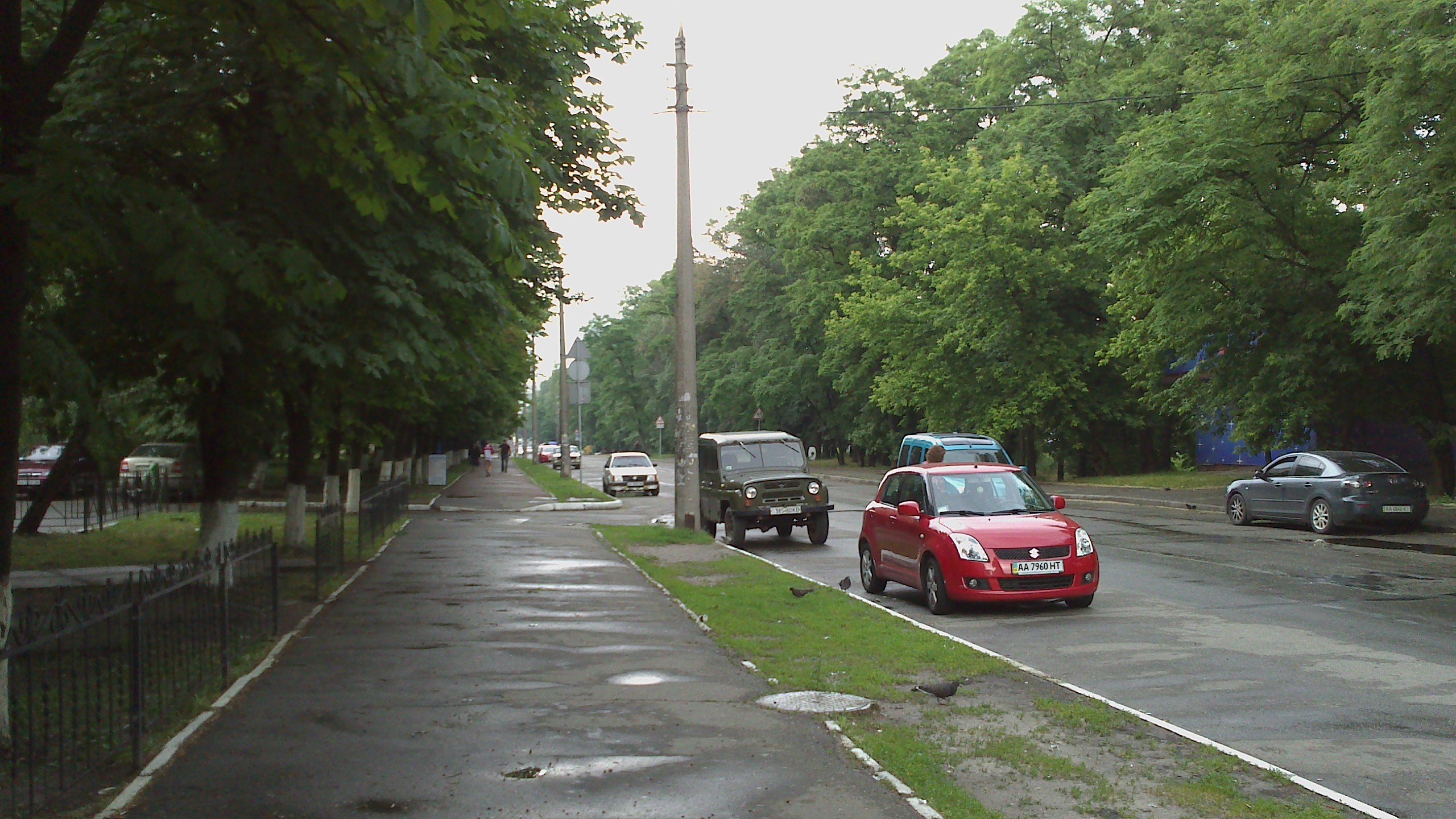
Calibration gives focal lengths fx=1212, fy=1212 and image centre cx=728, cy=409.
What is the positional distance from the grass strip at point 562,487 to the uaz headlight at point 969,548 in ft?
86.6

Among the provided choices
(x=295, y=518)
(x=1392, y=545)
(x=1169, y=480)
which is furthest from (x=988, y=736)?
(x=1169, y=480)

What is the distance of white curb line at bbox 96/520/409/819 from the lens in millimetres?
5934

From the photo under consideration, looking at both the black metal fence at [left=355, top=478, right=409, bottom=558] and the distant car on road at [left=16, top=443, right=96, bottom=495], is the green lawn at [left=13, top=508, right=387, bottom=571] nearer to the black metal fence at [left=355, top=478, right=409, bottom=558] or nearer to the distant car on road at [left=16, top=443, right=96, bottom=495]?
the black metal fence at [left=355, top=478, right=409, bottom=558]

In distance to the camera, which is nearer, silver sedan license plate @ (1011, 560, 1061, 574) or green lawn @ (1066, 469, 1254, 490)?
silver sedan license plate @ (1011, 560, 1061, 574)

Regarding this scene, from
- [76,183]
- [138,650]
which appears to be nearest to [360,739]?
[138,650]

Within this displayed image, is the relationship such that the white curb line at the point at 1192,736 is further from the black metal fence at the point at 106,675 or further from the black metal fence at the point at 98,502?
the black metal fence at the point at 98,502

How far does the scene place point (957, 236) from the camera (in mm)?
42844

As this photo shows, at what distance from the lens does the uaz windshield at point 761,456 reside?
23.2 m

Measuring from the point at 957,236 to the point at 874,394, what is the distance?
10004 mm

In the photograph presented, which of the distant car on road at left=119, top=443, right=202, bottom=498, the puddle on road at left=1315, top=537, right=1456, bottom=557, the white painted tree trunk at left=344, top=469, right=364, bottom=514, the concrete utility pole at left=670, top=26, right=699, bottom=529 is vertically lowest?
the puddle on road at left=1315, top=537, right=1456, bottom=557

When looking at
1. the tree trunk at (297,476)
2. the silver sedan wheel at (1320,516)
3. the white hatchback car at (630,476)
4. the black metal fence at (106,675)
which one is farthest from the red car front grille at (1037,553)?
the white hatchback car at (630,476)

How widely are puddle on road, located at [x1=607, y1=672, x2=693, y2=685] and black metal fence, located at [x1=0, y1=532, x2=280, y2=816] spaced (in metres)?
2.84

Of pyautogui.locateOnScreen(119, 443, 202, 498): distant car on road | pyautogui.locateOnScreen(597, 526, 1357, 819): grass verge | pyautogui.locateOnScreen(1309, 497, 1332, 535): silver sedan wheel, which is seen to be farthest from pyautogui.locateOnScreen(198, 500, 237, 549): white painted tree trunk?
pyautogui.locateOnScreen(119, 443, 202, 498): distant car on road

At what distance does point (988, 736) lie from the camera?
7.19 m
